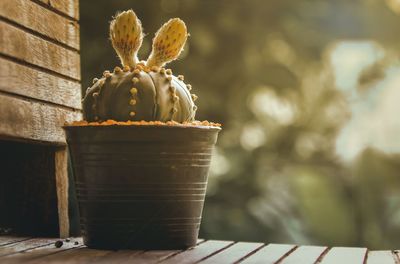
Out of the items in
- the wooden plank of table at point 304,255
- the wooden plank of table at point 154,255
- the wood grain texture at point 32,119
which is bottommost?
the wooden plank of table at point 304,255

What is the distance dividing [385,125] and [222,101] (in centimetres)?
204

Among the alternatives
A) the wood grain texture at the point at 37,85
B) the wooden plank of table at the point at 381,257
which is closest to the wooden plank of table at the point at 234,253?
the wooden plank of table at the point at 381,257

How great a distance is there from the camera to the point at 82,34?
5.15m

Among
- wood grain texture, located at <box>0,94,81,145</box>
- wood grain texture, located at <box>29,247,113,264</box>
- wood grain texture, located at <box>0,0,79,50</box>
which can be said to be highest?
wood grain texture, located at <box>0,0,79,50</box>

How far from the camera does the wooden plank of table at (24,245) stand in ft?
9.43

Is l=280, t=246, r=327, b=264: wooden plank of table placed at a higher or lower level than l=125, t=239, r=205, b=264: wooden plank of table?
lower

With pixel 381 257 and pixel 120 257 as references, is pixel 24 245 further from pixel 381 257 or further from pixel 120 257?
pixel 381 257

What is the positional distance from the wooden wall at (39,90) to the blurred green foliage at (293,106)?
1.56 m

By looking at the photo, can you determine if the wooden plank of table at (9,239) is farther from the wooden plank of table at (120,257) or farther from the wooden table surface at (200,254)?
the wooden plank of table at (120,257)

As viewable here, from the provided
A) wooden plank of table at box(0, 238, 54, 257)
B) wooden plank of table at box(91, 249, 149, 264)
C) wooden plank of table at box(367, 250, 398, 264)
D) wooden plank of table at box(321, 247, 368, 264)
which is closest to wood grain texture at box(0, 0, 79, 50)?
wooden plank of table at box(0, 238, 54, 257)

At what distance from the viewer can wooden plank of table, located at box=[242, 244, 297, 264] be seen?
274 cm

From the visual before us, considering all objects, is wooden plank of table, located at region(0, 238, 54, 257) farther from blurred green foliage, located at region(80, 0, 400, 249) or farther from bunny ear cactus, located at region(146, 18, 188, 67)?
blurred green foliage, located at region(80, 0, 400, 249)

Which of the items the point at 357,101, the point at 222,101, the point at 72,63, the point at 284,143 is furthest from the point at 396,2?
the point at 72,63

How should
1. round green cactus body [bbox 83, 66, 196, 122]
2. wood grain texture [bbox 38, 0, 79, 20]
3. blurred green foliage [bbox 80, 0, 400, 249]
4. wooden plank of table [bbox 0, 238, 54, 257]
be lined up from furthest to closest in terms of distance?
blurred green foliage [bbox 80, 0, 400, 249] → wood grain texture [bbox 38, 0, 79, 20] → round green cactus body [bbox 83, 66, 196, 122] → wooden plank of table [bbox 0, 238, 54, 257]
